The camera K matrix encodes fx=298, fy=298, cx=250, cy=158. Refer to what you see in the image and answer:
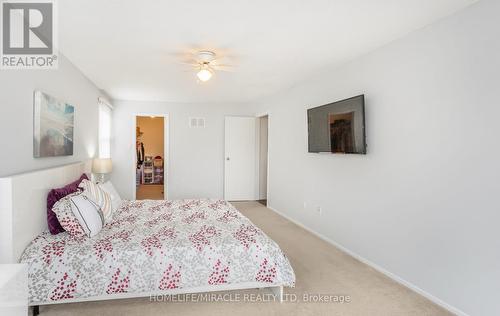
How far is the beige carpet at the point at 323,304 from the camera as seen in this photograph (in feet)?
7.50

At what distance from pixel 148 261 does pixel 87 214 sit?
27.8 inches

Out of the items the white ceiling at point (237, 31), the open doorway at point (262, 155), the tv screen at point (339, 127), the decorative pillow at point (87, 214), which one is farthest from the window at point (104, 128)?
the tv screen at point (339, 127)

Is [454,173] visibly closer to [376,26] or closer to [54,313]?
[376,26]

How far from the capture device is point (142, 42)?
294 centimetres

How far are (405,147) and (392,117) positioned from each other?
336mm

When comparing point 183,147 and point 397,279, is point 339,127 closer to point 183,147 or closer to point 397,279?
point 397,279

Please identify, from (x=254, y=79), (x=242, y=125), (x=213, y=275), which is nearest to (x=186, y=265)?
(x=213, y=275)

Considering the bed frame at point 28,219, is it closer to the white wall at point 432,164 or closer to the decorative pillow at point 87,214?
the decorative pillow at point 87,214

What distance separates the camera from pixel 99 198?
293 cm

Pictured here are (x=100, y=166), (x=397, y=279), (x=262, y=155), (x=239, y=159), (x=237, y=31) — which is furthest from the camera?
(x=262, y=155)

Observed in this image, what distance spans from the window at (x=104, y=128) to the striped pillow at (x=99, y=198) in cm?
252

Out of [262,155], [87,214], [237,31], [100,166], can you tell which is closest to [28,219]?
[87,214]
